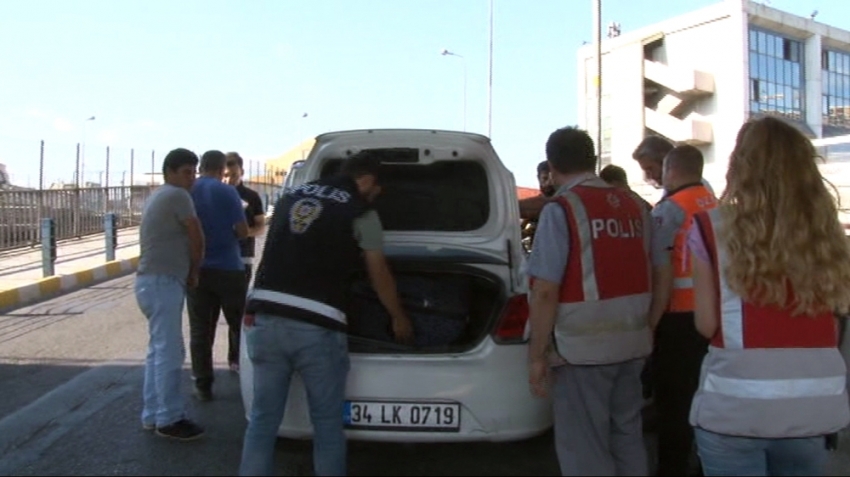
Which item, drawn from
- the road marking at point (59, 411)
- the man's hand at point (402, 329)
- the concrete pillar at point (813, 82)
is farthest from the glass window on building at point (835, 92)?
the man's hand at point (402, 329)

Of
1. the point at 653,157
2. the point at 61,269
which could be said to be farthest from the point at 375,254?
the point at 61,269

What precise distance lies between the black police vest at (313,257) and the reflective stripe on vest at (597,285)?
0.90 metres

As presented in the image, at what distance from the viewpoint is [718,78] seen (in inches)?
2240

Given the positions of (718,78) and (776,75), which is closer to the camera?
(718,78)

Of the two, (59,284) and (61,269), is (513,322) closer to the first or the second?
(59,284)

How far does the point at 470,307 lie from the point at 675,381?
3.69ft

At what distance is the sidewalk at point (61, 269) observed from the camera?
446 inches

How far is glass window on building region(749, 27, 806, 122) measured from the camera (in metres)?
56.0

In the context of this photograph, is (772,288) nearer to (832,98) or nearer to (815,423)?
(815,423)

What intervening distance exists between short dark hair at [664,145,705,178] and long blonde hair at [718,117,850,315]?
1270 mm

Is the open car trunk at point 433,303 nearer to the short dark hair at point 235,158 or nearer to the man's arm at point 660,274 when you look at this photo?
the man's arm at point 660,274

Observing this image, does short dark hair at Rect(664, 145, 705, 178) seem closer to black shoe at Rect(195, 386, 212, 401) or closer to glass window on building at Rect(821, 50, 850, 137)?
black shoe at Rect(195, 386, 212, 401)

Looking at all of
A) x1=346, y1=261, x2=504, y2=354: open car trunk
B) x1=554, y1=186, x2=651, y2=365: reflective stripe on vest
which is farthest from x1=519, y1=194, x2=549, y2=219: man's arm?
x1=554, y1=186, x2=651, y2=365: reflective stripe on vest

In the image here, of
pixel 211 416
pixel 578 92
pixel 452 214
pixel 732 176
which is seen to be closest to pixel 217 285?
pixel 211 416
